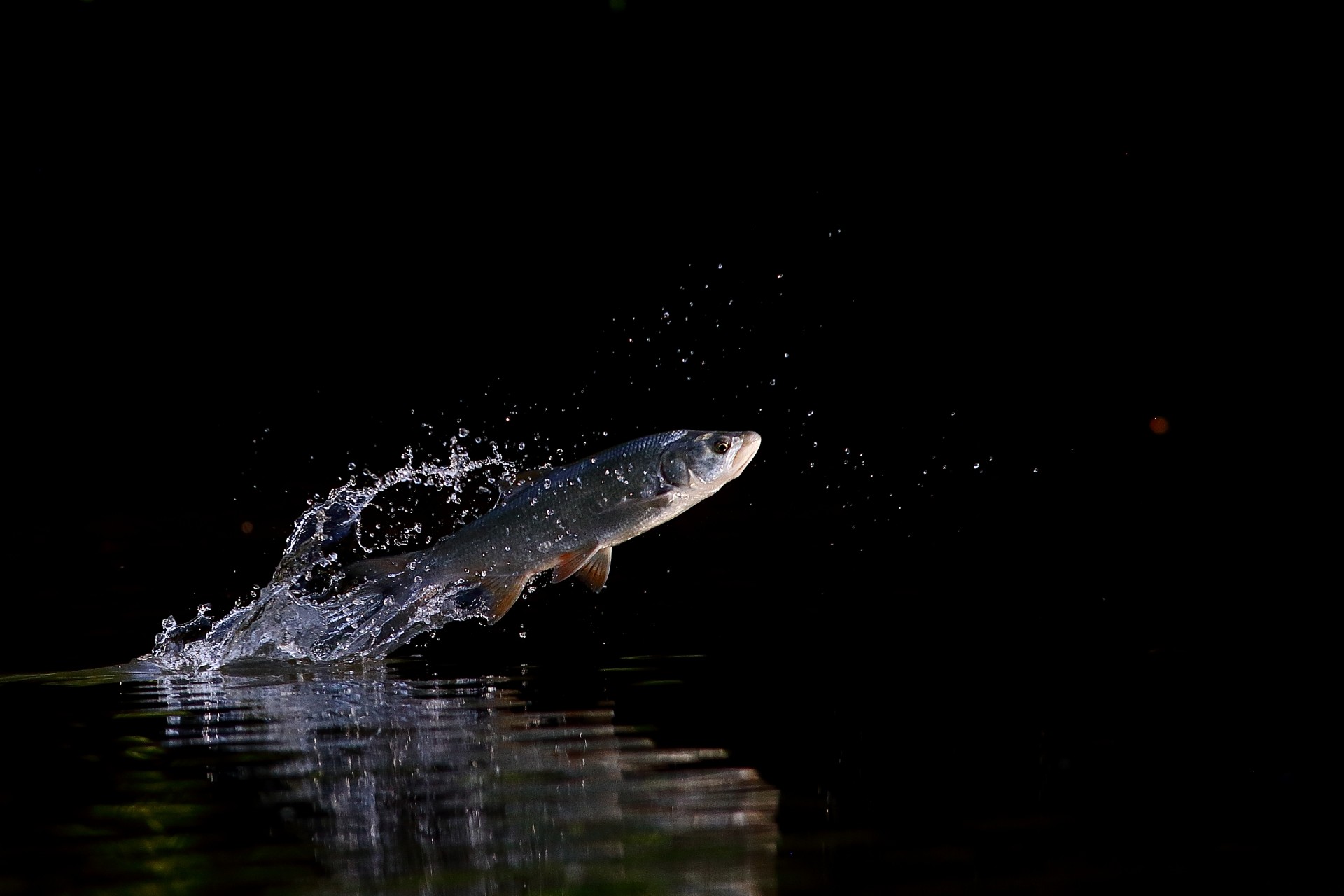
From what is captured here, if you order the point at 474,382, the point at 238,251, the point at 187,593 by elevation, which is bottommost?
the point at 187,593

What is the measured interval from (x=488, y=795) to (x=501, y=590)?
283 centimetres

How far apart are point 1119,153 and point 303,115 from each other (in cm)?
1284

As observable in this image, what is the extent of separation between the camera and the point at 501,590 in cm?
646

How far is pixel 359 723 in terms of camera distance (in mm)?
4961

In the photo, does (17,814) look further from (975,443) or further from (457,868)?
(975,443)

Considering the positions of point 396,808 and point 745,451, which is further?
point 745,451

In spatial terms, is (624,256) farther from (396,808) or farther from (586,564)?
(396,808)

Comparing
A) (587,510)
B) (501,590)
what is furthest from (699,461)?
(501,590)

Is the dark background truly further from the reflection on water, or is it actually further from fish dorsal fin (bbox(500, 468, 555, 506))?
the reflection on water

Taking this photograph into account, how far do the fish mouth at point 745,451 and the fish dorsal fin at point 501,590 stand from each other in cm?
101

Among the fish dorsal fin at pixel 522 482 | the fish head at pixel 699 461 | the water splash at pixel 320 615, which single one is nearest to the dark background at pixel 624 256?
the water splash at pixel 320 615

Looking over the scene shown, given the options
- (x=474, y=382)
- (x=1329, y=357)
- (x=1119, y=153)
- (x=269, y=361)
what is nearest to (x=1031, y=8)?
(x=1119, y=153)

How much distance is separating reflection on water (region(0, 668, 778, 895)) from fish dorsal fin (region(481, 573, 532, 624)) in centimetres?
108

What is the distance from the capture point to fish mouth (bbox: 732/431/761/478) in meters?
6.43
